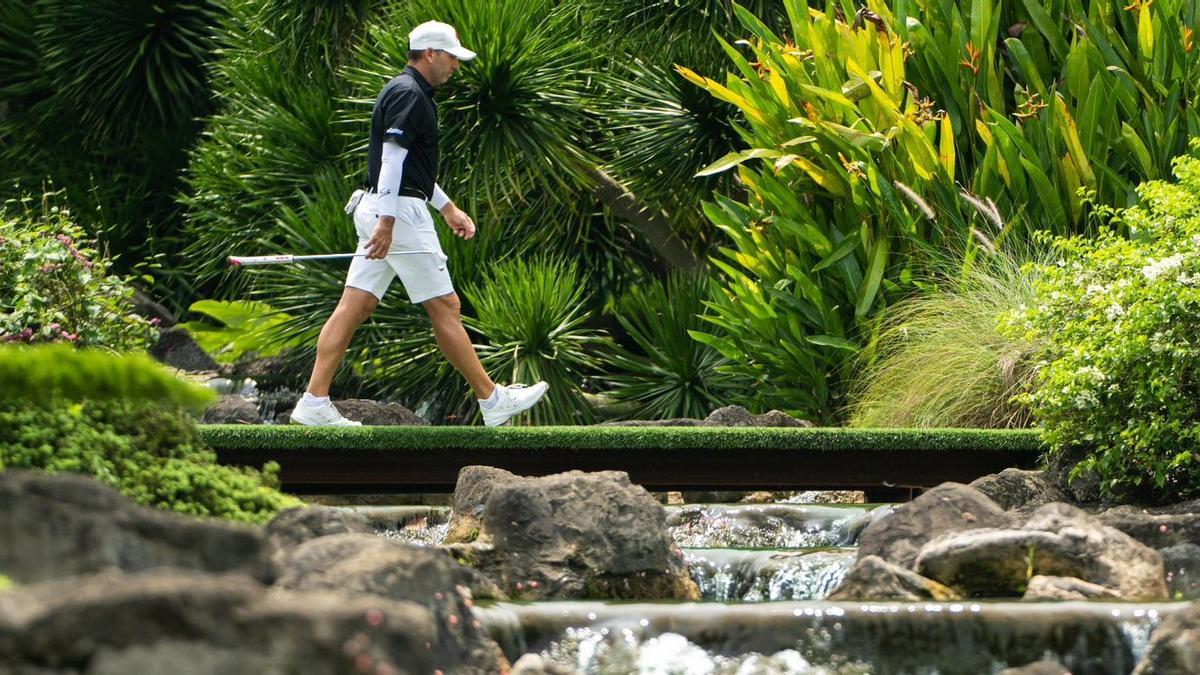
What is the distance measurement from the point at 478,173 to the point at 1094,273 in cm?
631

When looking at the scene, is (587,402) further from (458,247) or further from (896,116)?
(896,116)

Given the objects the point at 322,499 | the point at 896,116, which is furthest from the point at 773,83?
the point at 322,499

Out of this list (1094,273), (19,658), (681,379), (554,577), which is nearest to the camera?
(19,658)

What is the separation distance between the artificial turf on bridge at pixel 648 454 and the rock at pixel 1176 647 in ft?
10.6

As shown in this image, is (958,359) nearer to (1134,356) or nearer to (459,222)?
(1134,356)

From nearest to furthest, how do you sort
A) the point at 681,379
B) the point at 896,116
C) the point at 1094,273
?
1. the point at 1094,273
2. the point at 896,116
3. the point at 681,379

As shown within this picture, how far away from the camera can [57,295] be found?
365 inches

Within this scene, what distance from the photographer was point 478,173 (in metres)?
12.8

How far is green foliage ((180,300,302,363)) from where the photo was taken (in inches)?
513

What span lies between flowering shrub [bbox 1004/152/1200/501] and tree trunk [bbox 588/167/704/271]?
6.27 metres

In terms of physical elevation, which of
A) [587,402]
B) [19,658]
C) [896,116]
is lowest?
[587,402]

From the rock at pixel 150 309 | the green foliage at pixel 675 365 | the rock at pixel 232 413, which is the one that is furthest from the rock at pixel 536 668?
the rock at pixel 150 309

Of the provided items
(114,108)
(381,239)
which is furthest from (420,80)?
(114,108)

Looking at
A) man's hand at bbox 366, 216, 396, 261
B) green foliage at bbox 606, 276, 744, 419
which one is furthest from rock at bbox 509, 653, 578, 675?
green foliage at bbox 606, 276, 744, 419
